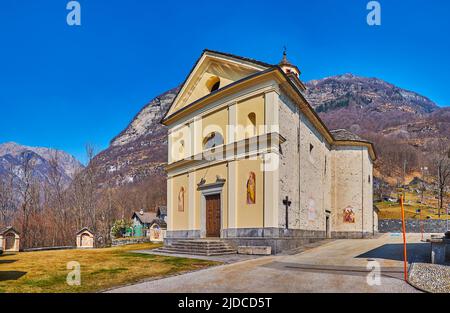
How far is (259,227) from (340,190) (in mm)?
15674

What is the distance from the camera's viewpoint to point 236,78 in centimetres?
2075

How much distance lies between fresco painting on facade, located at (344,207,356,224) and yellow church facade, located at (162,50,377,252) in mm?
2651

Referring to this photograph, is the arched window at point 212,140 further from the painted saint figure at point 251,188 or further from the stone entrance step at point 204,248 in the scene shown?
the stone entrance step at point 204,248

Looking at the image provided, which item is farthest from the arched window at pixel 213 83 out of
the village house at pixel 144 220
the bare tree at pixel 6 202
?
the village house at pixel 144 220

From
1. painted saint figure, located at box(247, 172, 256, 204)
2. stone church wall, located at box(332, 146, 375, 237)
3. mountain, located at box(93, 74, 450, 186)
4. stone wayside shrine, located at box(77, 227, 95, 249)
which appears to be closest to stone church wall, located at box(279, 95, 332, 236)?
painted saint figure, located at box(247, 172, 256, 204)

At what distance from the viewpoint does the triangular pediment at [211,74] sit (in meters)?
20.0

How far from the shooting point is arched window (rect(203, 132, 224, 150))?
2152 centimetres

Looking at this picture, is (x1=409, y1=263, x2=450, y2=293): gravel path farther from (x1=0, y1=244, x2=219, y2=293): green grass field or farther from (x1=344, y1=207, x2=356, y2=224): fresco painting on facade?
(x1=344, y1=207, x2=356, y2=224): fresco painting on facade

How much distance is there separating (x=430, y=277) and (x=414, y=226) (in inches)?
1663

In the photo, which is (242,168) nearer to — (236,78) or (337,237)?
(236,78)

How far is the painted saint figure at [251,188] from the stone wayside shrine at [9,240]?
589 inches
